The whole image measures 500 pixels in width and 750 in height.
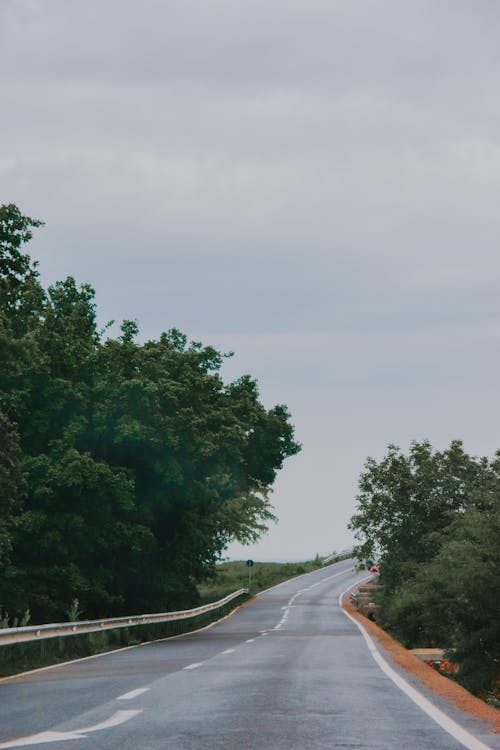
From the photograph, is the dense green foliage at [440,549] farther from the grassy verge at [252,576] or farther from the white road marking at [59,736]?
the white road marking at [59,736]

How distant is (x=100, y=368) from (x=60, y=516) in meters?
6.32

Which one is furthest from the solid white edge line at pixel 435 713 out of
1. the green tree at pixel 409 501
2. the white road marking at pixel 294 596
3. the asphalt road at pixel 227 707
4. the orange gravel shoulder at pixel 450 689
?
the green tree at pixel 409 501

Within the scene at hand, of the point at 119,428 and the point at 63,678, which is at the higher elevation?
the point at 119,428

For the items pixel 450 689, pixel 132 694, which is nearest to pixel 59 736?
pixel 132 694

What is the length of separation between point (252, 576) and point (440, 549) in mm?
51508

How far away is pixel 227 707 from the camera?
36.2ft

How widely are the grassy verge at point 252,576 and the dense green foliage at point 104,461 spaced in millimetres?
24499

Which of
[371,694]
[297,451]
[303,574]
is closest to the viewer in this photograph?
[371,694]

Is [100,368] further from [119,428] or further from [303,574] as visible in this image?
[303,574]

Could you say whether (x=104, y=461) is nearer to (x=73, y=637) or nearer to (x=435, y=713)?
Result: (x=73, y=637)

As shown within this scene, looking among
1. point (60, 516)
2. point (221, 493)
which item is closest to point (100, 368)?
point (60, 516)

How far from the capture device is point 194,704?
11.4 metres

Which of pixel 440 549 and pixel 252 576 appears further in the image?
pixel 252 576

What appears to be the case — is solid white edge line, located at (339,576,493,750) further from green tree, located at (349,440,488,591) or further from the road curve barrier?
green tree, located at (349,440,488,591)
